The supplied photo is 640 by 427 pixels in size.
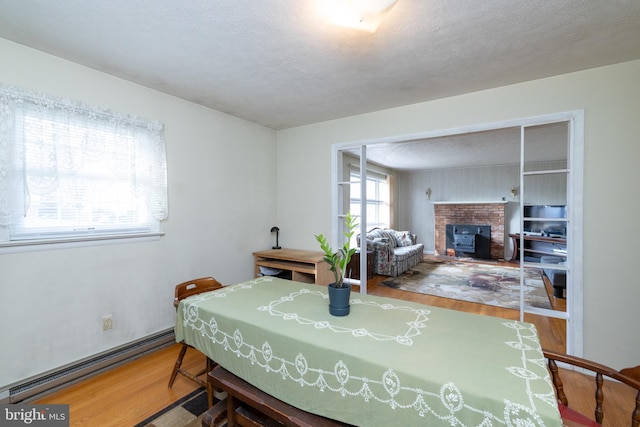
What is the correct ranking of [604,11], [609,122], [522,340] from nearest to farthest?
[522,340]
[604,11]
[609,122]

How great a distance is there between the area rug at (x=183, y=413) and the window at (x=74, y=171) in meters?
1.38

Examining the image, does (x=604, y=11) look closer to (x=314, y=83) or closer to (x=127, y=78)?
(x=314, y=83)

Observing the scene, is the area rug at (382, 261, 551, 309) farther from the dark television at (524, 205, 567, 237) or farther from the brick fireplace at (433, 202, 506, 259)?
the dark television at (524, 205, 567, 237)

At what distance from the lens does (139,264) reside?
2.44 m

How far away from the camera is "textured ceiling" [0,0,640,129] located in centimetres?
150

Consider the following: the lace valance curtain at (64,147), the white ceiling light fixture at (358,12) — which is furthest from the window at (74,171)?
the white ceiling light fixture at (358,12)

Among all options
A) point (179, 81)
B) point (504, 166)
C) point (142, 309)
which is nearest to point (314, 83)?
point (179, 81)

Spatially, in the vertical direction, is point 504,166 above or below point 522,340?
above

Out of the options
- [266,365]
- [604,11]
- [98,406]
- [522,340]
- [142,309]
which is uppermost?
[604,11]

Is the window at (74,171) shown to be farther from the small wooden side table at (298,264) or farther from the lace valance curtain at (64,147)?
the small wooden side table at (298,264)

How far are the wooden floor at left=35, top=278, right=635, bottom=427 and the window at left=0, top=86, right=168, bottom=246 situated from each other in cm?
109

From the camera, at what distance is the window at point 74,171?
181 centimetres

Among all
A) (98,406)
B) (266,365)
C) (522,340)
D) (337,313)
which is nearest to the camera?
(522,340)

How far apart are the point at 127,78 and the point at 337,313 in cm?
249
